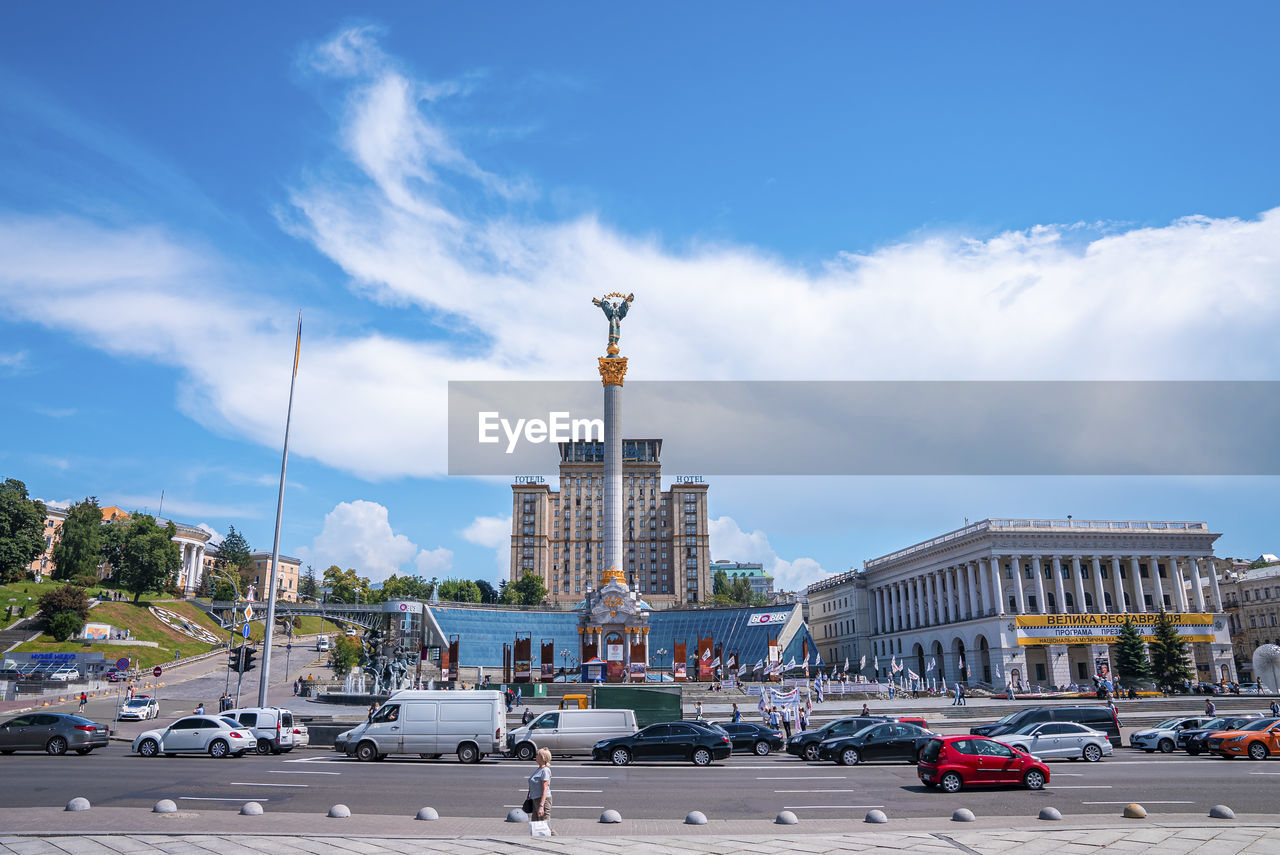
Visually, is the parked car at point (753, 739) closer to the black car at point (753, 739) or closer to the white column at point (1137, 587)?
the black car at point (753, 739)

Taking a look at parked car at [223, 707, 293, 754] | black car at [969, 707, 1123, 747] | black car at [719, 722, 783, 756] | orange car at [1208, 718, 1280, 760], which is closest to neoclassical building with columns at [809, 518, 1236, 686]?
black car at [969, 707, 1123, 747]

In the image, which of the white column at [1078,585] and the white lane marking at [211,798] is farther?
the white column at [1078,585]

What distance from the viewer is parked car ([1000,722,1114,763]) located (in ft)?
101

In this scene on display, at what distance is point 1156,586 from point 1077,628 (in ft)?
39.2

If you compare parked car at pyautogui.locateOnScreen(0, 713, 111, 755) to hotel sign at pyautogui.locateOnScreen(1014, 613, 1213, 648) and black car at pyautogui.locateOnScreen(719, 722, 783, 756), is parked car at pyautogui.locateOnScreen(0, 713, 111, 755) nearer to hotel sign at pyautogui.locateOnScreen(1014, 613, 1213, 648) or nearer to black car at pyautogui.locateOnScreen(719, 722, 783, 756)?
black car at pyautogui.locateOnScreen(719, 722, 783, 756)

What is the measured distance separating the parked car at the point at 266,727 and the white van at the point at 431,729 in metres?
3.56

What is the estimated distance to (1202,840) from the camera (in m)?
15.3

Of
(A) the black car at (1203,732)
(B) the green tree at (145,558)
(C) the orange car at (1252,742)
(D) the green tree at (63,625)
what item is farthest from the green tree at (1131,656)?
(B) the green tree at (145,558)

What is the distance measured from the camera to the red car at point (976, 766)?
2281 cm

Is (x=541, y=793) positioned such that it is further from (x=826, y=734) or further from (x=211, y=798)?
(x=826, y=734)

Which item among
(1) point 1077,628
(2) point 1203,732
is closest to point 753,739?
(2) point 1203,732

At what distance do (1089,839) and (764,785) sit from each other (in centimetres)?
1043

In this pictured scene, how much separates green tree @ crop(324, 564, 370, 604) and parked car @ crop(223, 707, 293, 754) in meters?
124

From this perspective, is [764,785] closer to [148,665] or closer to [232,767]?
[232,767]
